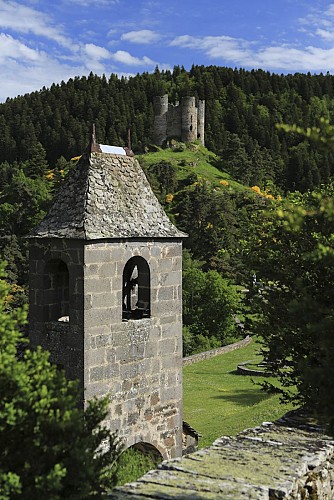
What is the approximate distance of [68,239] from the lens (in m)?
9.63

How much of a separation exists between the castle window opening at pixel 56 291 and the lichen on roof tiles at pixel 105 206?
26.6 inches

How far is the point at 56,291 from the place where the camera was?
10.7 metres

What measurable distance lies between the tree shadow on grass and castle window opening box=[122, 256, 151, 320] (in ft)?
50.6

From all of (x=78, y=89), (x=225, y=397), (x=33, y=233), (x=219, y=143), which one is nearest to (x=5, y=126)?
(x=78, y=89)

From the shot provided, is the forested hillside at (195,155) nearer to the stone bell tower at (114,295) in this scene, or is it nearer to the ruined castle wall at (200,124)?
the ruined castle wall at (200,124)

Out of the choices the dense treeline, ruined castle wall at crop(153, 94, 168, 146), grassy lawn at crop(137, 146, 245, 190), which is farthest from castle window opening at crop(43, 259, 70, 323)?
ruined castle wall at crop(153, 94, 168, 146)

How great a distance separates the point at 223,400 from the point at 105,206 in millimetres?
18656

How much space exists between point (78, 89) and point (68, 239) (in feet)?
435

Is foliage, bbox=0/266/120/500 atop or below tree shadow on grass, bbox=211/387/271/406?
atop

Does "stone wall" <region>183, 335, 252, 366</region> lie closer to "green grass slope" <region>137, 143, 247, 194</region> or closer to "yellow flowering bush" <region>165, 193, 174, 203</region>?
"yellow flowering bush" <region>165, 193, 174, 203</region>

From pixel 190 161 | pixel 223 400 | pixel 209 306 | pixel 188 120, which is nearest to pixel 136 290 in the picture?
pixel 223 400

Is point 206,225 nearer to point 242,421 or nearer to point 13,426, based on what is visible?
point 242,421

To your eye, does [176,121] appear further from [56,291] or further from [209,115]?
[56,291]

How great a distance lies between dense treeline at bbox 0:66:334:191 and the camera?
111 m
